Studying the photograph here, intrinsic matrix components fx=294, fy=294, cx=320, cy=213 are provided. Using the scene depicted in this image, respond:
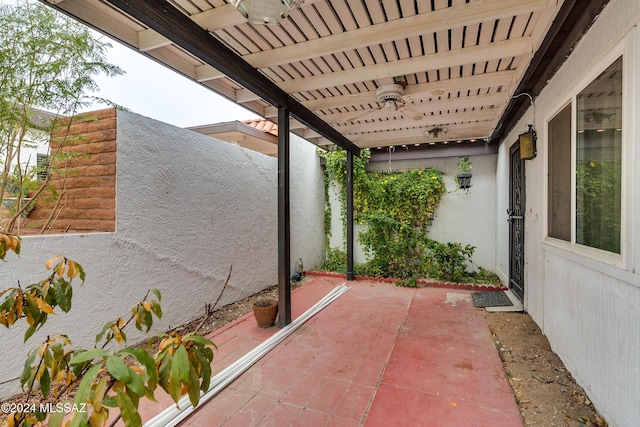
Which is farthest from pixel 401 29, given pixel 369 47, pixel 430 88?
pixel 430 88

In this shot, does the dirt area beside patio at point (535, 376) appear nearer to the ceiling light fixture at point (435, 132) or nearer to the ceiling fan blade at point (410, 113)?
the ceiling fan blade at point (410, 113)

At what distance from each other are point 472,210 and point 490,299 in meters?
2.24

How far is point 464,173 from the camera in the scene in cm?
580

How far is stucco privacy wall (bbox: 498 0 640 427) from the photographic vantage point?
1.59m

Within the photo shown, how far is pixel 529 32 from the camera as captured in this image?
2.51 meters

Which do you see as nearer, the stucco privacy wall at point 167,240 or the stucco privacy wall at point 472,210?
the stucco privacy wall at point 167,240

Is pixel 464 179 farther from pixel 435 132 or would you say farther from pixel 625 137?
pixel 625 137

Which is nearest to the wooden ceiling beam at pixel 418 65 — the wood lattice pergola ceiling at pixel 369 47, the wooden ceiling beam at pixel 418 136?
the wood lattice pergola ceiling at pixel 369 47

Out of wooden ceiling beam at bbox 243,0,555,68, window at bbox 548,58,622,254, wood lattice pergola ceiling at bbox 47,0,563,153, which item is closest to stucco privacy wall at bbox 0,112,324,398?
wood lattice pergola ceiling at bbox 47,0,563,153

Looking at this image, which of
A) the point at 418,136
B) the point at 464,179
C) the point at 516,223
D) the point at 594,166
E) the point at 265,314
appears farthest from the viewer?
the point at 464,179

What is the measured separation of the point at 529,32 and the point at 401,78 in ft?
3.87

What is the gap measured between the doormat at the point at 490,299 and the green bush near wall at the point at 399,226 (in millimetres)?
819

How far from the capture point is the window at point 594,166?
1828mm

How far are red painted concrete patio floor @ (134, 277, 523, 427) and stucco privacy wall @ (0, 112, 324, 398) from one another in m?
0.85
